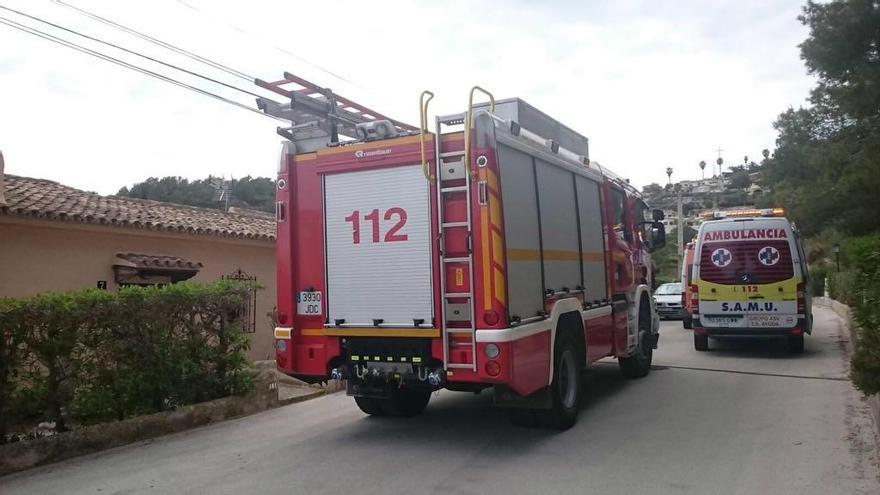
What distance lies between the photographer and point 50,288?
10.7 meters

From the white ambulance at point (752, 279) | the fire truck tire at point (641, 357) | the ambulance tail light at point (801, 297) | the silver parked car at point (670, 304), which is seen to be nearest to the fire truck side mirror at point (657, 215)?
the fire truck tire at point (641, 357)

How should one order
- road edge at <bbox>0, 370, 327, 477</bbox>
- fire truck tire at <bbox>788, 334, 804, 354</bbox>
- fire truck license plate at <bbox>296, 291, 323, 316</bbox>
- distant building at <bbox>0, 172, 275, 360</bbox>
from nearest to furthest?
1. road edge at <bbox>0, 370, 327, 477</bbox>
2. fire truck license plate at <bbox>296, 291, 323, 316</bbox>
3. distant building at <bbox>0, 172, 275, 360</bbox>
4. fire truck tire at <bbox>788, 334, 804, 354</bbox>

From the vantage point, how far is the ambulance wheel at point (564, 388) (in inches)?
272

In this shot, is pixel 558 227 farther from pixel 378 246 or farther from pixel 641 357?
pixel 641 357

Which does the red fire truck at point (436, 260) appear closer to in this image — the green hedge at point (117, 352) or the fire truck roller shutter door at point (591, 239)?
the fire truck roller shutter door at point (591, 239)

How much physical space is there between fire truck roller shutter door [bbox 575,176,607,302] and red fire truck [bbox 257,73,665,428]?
0.63ft

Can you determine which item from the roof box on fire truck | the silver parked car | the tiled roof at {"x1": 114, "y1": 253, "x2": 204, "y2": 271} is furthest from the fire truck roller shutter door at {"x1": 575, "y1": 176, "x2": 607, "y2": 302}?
the silver parked car

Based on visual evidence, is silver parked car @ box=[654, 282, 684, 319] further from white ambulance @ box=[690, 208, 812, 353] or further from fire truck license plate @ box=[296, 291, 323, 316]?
fire truck license plate @ box=[296, 291, 323, 316]

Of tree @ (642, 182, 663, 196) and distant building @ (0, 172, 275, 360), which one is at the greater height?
tree @ (642, 182, 663, 196)

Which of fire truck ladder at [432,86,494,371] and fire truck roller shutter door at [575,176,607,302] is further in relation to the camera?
fire truck roller shutter door at [575,176,607,302]

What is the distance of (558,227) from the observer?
7387 millimetres

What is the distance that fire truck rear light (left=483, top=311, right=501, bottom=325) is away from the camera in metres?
5.95

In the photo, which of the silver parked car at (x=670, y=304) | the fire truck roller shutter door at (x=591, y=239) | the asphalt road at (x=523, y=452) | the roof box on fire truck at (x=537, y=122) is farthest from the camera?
the silver parked car at (x=670, y=304)

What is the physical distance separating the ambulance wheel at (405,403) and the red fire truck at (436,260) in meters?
0.03
